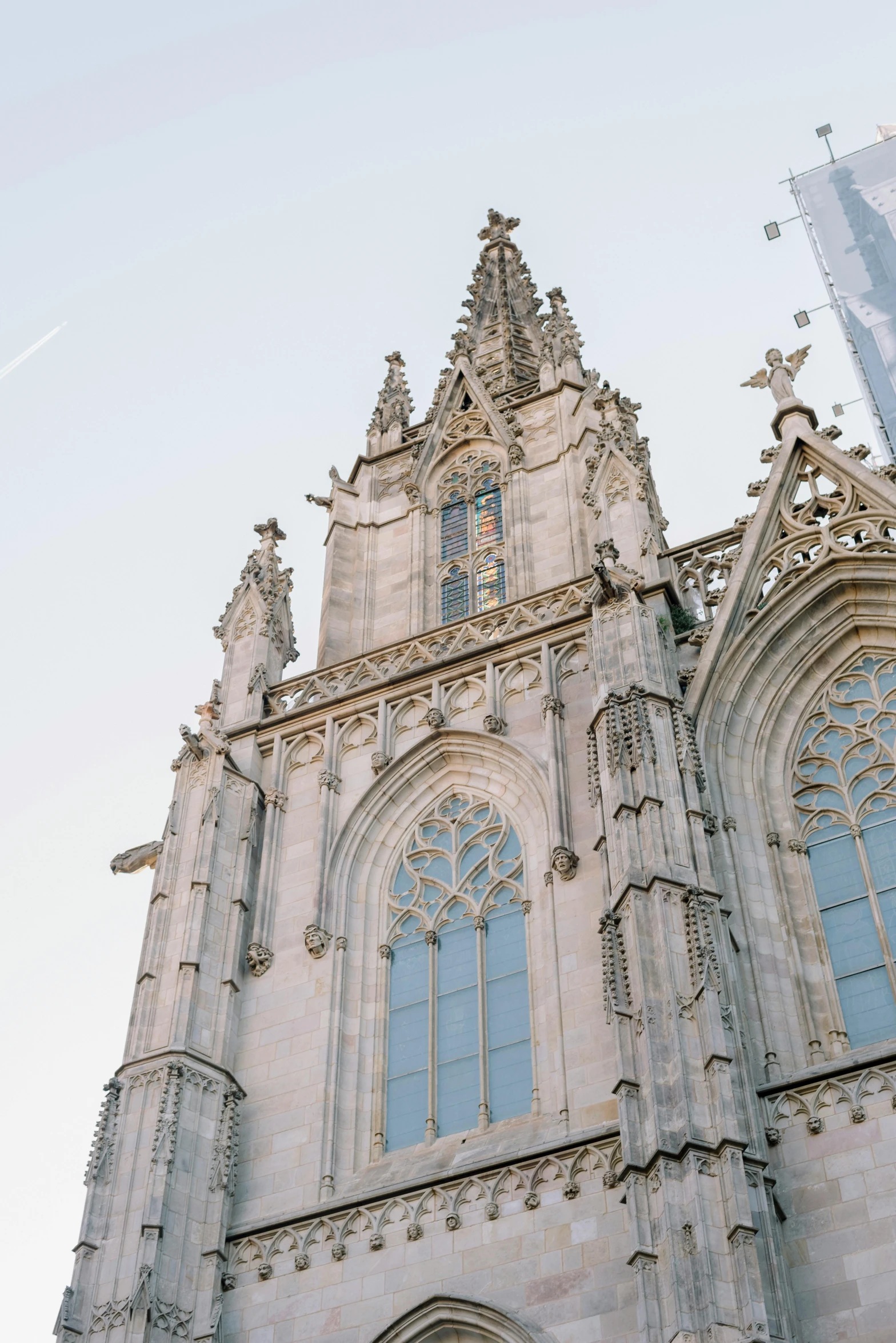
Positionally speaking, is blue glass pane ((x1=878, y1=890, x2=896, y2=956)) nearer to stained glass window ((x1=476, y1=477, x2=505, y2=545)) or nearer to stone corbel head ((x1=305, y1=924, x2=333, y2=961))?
stone corbel head ((x1=305, y1=924, x2=333, y2=961))

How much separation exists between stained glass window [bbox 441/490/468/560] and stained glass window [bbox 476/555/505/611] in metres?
0.63

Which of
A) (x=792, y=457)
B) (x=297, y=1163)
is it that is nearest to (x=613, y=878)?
(x=297, y=1163)

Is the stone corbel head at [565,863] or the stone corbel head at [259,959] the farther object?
the stone corbel head at [259,959]

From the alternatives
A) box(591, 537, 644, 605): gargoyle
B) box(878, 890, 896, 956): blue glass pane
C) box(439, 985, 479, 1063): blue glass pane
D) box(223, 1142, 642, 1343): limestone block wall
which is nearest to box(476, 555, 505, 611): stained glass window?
box(591, 537, 644, 605): gargoyle

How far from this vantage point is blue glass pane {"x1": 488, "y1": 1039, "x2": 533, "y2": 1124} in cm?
1905

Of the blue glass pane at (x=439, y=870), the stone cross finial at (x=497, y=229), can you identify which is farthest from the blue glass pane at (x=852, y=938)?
the stone cross finial at (x=497, y=229)

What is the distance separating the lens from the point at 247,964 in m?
21.5

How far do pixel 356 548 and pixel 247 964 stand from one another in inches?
392

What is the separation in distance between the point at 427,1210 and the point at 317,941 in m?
4.27

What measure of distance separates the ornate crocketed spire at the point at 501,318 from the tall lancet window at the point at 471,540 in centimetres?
269

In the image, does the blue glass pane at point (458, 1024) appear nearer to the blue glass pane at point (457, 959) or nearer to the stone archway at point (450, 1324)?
the blue glass pane at point (457, 959)

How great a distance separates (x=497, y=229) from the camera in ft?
134

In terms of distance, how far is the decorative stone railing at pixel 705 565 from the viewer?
76.8 ft

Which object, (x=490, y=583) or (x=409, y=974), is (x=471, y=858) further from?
(x=490, y=583)
